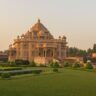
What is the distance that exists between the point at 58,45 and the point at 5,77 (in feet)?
162

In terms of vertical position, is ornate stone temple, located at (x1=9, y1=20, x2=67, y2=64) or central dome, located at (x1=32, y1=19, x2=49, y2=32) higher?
central dome, located at (x1=32, y1=19, x2=49, y2=32)

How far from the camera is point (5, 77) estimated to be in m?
21.4

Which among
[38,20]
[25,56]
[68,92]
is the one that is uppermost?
[38,20]

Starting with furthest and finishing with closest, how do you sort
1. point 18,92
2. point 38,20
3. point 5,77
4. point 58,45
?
point 38,20 → point 58,45 → point 5,77 → point 18,92

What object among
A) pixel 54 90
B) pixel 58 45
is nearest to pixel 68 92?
pixel 54 90

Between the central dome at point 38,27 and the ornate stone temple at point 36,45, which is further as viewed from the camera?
the central dome at point 38,27

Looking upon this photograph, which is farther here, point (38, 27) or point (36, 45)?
point (38, 27)

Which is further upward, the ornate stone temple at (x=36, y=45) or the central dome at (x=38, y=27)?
the central dome at (x=38, y=27)

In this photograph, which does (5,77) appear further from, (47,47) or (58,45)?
(58,45)

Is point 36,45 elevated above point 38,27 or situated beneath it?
situated beneath

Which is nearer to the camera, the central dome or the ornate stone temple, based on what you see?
the ornate stone temple

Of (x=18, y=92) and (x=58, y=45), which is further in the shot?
(x=58, y=45)

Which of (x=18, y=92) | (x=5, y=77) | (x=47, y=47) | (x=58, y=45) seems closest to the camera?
(x=18, y=92)

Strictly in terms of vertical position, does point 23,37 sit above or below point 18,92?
above
